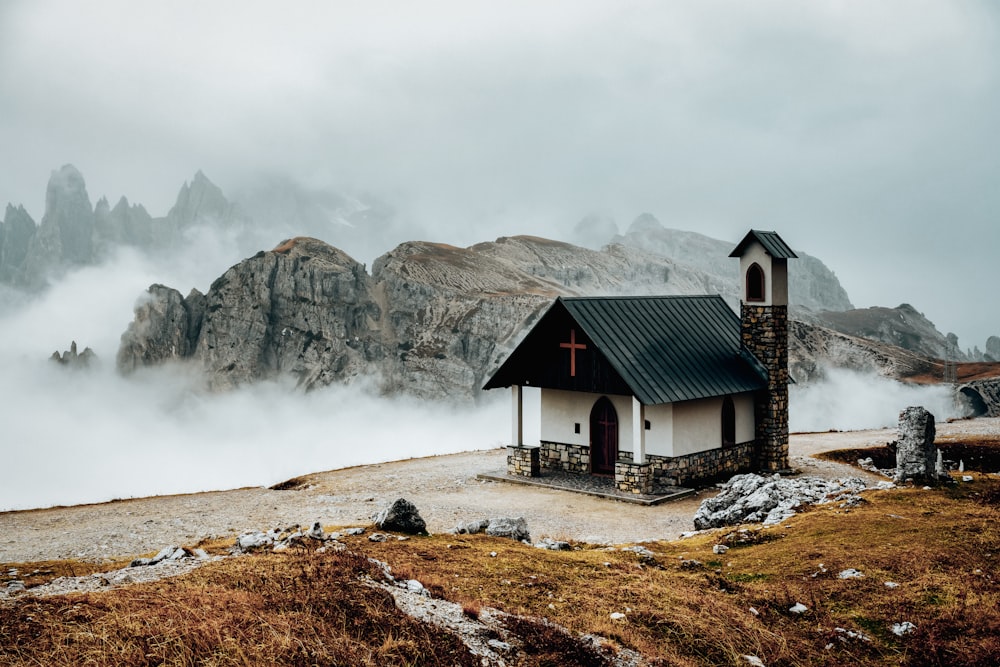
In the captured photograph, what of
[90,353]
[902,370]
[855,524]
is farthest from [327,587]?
[90,353]

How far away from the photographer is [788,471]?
33.6 metres

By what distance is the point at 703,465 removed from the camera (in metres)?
31.1

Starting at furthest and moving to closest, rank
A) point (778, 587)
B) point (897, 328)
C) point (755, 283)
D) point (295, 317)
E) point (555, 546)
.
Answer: point (897, 328)
point (295, 317)
point (755, 283)
point (555, 546)
point (778, 587)

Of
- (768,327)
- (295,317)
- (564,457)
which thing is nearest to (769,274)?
(768,327)

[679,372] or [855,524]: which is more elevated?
[679,372]

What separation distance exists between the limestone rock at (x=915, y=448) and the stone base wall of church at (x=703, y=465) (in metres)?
8.51

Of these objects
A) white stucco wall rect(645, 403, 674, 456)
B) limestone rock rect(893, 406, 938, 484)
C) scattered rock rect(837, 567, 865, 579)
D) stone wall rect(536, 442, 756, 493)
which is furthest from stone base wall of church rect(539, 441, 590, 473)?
scattered rock rect(837, 567, 865, 579)

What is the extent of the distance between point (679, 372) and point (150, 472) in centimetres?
12852

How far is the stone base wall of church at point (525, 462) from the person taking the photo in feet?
105

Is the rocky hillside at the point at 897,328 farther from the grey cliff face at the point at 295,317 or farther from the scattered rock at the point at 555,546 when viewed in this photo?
the scattered rock at the point at 555,546

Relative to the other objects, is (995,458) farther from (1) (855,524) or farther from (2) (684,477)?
(1) (855,524)

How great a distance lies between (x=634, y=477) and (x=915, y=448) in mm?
9278

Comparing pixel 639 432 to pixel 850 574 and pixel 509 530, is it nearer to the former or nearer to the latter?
pixel 509 530

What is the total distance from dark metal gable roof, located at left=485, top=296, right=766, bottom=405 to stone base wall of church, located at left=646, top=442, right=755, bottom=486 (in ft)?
7.49
